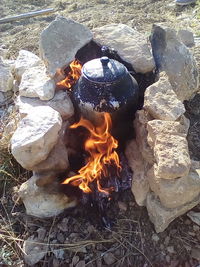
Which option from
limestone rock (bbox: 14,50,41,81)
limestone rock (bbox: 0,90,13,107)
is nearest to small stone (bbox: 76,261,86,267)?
limestone rock (bbox: 14,50,41,81)

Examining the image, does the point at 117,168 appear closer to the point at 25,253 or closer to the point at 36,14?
the point at 25,253

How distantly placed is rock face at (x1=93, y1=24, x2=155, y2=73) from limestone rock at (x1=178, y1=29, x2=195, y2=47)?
122 cm

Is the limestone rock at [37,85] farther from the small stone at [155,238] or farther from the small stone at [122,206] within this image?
the small stone at [155,238]

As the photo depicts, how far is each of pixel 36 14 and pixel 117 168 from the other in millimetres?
4241

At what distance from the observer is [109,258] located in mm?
2809

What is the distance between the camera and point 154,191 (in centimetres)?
279

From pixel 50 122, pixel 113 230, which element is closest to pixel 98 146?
pixel 50 122

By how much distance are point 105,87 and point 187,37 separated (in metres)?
2.26

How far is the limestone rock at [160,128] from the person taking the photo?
9.00 ft

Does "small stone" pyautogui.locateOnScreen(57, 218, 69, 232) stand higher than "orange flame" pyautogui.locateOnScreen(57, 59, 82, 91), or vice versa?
"orange flame" pyautogui.locateOnScreen(57, 59, 82, 91)

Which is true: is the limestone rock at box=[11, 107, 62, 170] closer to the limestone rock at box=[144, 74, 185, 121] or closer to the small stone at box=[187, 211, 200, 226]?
the limestone rock at box=[144, 74, 185, 121]

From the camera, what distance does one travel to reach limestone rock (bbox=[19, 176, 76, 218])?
10.0 ft

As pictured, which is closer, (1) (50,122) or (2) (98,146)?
(1) (50,122)

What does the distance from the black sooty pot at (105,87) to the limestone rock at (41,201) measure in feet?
2.63
